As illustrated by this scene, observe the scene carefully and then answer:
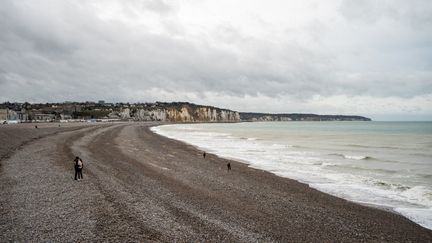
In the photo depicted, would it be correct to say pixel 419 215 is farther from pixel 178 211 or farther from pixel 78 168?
pixel 78 168

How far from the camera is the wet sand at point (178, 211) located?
26.9 feet

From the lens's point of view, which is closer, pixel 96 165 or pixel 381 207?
pixel 381 207

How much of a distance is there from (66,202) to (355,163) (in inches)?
779

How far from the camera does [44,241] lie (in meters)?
7.52

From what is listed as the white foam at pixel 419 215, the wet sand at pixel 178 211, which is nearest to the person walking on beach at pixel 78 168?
the wet sand at pixel 178 211

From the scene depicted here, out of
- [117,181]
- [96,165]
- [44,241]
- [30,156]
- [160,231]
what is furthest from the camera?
[30,156]

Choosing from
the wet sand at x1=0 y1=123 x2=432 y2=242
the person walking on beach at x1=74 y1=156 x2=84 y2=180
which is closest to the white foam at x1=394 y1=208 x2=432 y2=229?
the wet sand at x1=0 y1=123 x2=432 y2=242

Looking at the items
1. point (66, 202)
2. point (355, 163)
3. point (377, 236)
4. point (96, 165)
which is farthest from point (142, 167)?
point (355, 163)

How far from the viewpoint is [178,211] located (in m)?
10.0

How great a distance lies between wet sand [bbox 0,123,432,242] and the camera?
8211mm

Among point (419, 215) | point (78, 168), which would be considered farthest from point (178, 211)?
point (419, 215)

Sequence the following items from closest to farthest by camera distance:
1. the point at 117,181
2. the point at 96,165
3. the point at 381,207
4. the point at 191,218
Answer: the point at 191,218 → the point at 381,207 → the point at 117,181 → the point at 96,165

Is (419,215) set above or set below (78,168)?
below

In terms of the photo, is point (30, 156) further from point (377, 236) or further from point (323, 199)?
point (377, 236)
